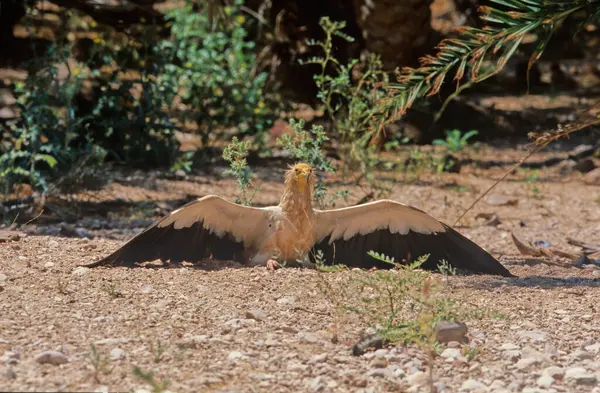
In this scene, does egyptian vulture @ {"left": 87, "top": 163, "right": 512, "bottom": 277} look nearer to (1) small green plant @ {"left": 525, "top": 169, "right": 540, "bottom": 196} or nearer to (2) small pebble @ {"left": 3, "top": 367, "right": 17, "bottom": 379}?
(2) small pebble @ {"left": 3, "top": 367, "right": 17, "bottom": 379}

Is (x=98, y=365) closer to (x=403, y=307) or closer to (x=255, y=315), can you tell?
(x=255, y=315)

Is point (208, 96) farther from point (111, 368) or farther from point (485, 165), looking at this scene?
point (111, 368)

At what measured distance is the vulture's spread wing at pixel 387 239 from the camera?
551 cm

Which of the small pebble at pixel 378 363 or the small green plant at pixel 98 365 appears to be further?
the small pebble at pixel 378 363

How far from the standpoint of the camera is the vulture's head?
211 inches

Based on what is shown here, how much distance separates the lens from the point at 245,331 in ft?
13.5

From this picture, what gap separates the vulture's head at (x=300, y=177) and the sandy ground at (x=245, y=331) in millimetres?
461

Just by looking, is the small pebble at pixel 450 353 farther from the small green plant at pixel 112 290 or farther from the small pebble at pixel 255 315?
the small green plant at pixel 112 290

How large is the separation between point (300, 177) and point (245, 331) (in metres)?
1.43

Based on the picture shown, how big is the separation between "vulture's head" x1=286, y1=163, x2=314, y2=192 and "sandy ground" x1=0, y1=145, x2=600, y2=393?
1.51ft

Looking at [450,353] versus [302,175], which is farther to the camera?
[302,175]

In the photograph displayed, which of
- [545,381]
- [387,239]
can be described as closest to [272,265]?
[387,239]

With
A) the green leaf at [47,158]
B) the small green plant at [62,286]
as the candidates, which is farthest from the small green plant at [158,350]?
the green leaf at [47,158]

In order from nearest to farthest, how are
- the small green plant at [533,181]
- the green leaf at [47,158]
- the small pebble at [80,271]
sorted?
1. the small pebble at [80,271]
2. the green leaf at [47,158]
3. the small green plant at [533,181]
